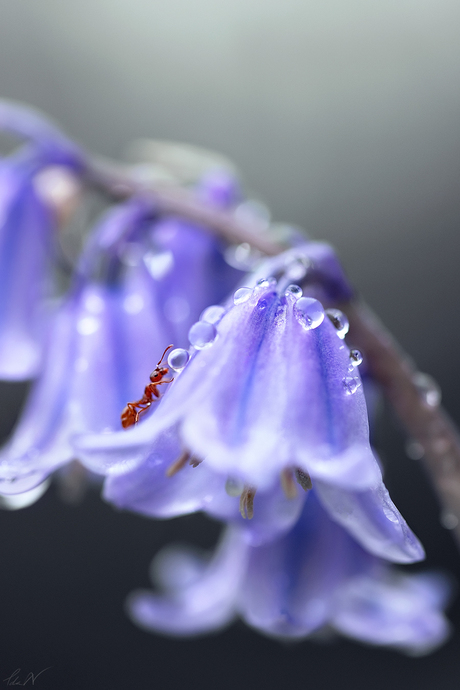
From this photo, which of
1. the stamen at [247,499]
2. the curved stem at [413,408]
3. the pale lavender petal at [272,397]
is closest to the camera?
the pale lavender petal at [272,397]

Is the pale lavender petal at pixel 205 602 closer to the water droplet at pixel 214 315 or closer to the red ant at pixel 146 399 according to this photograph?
the red ant at pixel 146 399

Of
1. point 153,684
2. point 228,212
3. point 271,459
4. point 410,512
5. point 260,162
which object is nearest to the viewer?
Result: point 271,459

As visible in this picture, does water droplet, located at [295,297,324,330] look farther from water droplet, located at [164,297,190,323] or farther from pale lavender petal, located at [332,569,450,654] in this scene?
pale lavender petal, located at [332,569,450,654]

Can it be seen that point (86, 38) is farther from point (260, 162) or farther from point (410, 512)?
point (410, 512)

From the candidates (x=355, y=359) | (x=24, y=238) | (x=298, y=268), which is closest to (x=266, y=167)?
(x=24, y=238)

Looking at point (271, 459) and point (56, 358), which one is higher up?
point (56, 358)

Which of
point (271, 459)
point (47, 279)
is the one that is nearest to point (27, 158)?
point (47, 279)

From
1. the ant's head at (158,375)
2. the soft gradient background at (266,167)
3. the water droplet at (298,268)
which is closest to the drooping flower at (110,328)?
the ant's head at (158,375)

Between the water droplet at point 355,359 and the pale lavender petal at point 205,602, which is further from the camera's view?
the pale lavender petal at point 205,602
